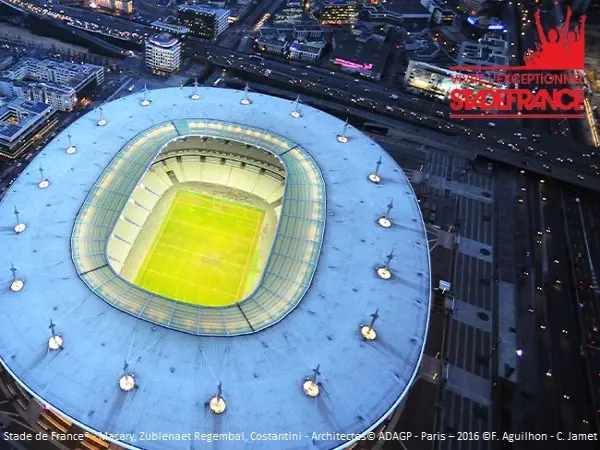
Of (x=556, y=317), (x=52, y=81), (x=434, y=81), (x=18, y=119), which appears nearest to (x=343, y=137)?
(x=556, y=317)

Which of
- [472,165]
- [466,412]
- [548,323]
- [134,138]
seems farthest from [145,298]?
[472,165]

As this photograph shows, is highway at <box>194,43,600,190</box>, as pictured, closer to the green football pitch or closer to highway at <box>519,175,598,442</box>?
highway at <box>519,175,598,442</box>

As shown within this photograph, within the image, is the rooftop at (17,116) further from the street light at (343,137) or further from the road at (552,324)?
the road at (552,324)

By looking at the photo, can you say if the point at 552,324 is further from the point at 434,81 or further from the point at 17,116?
the point at 17,116

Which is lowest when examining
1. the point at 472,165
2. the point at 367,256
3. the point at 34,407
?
the point at 34,407

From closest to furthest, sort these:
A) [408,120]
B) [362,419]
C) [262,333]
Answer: [362,419]
[262,333]
[408,120]

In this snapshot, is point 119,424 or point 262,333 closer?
point 119,424

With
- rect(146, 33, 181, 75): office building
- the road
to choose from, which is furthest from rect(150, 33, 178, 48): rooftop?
the road

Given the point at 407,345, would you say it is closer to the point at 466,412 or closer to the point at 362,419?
the point at 362,419
